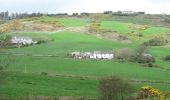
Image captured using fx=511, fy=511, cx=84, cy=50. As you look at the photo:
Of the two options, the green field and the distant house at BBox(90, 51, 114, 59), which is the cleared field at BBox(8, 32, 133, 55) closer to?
the green field

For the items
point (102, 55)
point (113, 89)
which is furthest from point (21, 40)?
point (113, 89)

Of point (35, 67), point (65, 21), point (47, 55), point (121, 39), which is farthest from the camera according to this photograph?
point (65, 21)

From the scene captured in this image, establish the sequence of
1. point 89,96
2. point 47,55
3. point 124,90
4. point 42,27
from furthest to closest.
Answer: point 42,27
point 47,55
point 89,96
point 124,90

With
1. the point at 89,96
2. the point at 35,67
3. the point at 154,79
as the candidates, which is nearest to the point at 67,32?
the point at 35,67

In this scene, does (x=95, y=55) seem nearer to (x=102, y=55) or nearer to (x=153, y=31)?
(x=102, y=55)

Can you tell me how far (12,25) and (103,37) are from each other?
114ft

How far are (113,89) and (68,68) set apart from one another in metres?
35.0

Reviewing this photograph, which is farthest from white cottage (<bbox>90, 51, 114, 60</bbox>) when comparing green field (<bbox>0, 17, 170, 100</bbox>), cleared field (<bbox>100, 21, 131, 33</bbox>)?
cleared field (<bbox>100, 21, 131, 33</bbox>)

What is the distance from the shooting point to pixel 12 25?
156 meters

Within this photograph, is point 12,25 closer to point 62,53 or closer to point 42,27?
point 42,27

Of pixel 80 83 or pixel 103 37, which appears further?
pixel 103 37

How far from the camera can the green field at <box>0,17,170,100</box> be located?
58.5 m

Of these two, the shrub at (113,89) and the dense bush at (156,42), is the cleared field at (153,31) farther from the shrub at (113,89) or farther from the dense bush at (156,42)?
the shrub at (113,89)

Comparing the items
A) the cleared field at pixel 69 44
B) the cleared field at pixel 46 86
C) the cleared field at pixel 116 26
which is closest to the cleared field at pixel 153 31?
the cleared field at pixel 116 26
